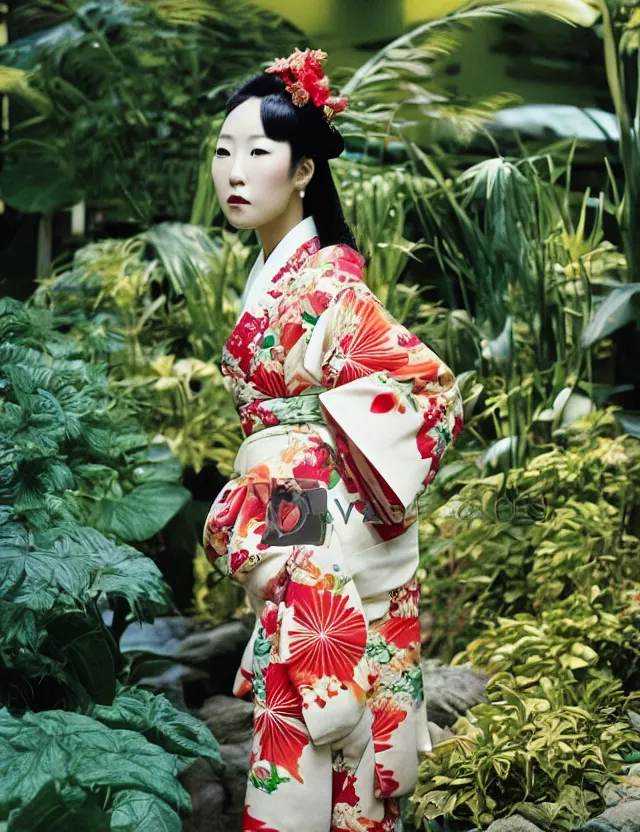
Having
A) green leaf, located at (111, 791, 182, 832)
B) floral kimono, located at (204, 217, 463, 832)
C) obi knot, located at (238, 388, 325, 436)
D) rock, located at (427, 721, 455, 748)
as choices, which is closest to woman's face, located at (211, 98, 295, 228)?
floral kimono, located at (204, 217, 463, 832)

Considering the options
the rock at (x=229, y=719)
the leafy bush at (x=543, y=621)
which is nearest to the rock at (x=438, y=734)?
the leafy bush at (x=543, y=621)

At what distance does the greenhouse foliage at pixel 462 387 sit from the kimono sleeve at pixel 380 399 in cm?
55

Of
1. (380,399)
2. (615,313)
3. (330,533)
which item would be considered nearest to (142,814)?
(330,533)

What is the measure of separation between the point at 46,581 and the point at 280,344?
62 centimetres

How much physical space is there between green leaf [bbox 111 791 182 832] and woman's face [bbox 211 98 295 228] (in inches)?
42.8

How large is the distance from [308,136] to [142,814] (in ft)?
4.29

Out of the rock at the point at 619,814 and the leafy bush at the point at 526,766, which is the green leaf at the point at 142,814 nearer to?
the leafy bush at the point at 526,766

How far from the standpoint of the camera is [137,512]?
3.22 m

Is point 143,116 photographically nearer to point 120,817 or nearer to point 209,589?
point 209,589

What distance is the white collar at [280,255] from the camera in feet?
7.61

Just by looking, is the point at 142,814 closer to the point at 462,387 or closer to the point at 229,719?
the point at 229,719

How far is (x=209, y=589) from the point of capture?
4.03m

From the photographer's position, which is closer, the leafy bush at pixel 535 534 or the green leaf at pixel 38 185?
the leafy bush at pixel 535 534

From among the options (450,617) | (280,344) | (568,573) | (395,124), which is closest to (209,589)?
(450,617)
